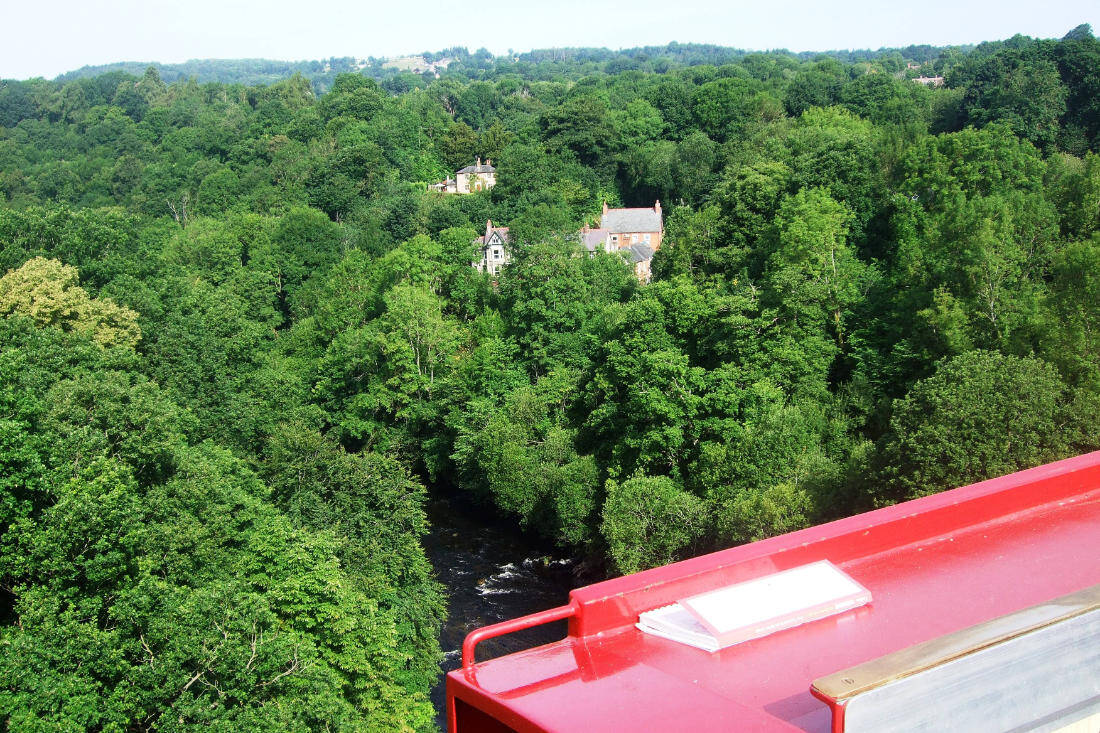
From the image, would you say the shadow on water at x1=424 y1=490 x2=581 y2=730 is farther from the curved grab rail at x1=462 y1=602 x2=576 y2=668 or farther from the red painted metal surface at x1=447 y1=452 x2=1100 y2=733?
the curved grab rail at x1=462 y1=602 x2=576 y2=668

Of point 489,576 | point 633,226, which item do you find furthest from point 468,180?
point 489,576

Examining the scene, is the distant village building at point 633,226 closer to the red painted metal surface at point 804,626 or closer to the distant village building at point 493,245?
the distant village building at point 493,245

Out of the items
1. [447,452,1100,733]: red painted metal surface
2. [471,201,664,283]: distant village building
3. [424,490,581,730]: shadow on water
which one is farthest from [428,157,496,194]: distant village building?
[447,452,1100,733]: red painted metal surface

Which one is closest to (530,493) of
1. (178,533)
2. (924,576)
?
(178,533)

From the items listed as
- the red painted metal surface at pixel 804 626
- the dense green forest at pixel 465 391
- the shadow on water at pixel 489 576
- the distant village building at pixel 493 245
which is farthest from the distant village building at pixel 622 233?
the red painted metal surface at pixel 804 626

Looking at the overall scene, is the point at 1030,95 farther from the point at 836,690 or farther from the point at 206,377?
the point at 836,690

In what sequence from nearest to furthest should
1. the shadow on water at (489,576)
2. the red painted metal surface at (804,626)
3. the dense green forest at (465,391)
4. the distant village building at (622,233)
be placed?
the red painted metal surface at (804,626), the dense green forest at (465,391), the shadow on water at (489,576), the distant village building at (622,233)
